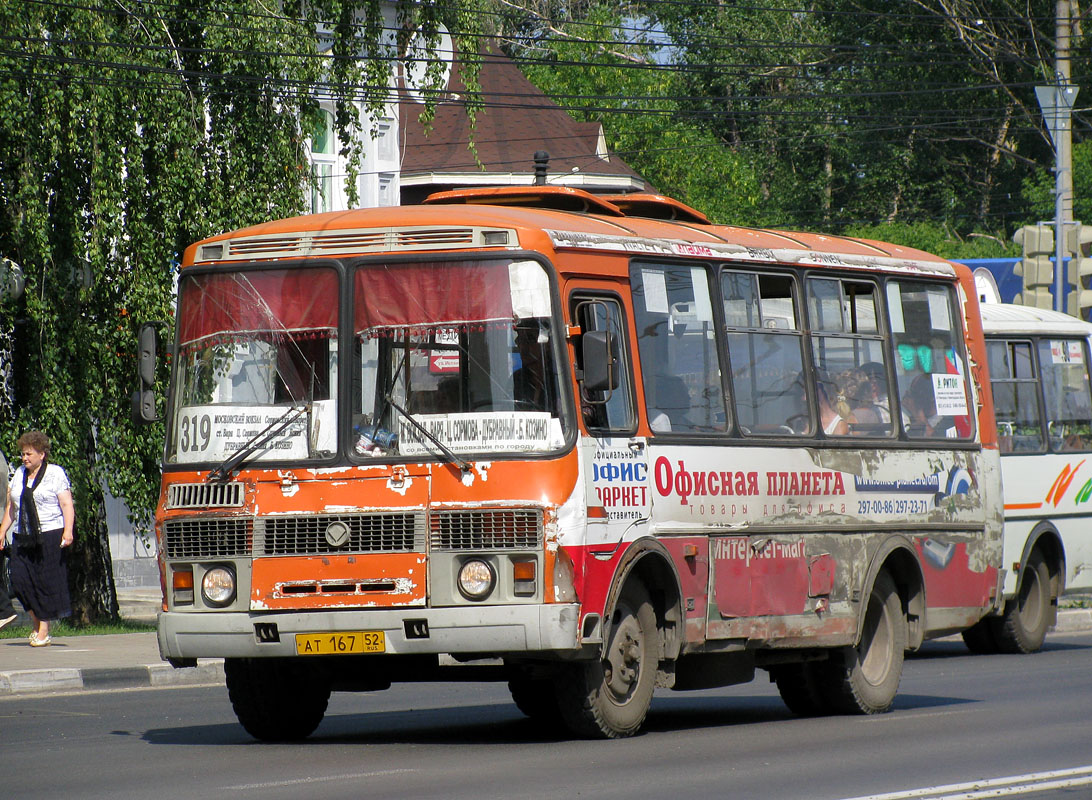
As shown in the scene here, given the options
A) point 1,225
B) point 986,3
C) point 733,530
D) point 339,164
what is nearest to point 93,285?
point 1,225

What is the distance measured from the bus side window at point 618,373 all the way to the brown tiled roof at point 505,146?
135 ft

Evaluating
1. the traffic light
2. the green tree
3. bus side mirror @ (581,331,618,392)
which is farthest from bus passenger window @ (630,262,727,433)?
the green tree

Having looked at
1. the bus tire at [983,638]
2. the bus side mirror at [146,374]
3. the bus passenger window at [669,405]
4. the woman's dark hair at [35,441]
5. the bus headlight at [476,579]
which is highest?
the woman's dark hair at [35,441]

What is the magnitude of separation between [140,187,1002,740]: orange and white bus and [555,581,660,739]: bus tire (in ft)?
0.06

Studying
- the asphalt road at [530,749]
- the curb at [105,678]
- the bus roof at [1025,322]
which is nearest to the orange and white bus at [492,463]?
the asphalt road at [530,749]

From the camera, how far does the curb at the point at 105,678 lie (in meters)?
14.9

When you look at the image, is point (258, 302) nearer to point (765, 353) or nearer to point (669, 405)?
point (669, 405)

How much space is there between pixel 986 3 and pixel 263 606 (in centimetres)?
4975

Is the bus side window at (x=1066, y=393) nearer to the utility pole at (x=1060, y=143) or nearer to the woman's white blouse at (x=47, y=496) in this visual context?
the utility pole at (x=1060, y=143)

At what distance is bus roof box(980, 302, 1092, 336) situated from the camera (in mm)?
20250

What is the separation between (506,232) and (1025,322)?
37.1ft

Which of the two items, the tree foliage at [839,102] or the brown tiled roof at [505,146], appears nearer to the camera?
the brown tiled roof at [505,146]

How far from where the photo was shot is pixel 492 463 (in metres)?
10.3

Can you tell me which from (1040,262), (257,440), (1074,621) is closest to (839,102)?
(1040,262)
